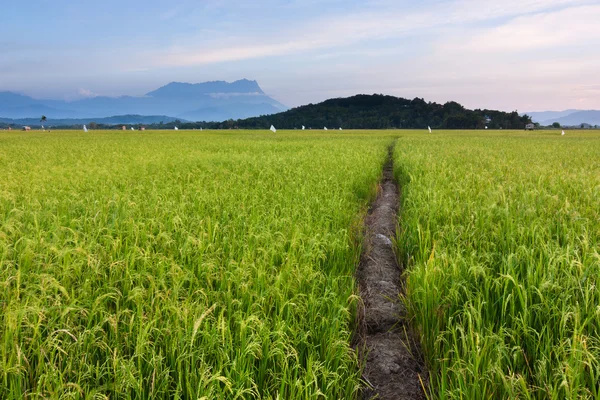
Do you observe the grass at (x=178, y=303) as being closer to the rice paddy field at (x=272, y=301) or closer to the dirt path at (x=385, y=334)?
the rice paddy field at (x=272, y=301)

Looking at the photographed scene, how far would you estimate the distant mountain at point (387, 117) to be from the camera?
105812mm

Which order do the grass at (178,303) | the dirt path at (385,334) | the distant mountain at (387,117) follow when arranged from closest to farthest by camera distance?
the grass at (178,303) → the dirt path at (385,334) → the distant mountain at (387,117)

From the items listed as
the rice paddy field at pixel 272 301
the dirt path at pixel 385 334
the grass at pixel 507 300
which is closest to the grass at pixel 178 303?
the rice paddy field at pixel 272 301

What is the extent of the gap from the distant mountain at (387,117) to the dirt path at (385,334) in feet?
352

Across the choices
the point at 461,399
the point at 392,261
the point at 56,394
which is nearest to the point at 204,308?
the point at 56,394

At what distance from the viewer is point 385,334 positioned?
11.9 feet

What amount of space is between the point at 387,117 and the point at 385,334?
120631 mm

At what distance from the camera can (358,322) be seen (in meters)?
3.61

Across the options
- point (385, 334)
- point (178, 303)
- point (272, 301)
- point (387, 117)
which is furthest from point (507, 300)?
point (387, 117)

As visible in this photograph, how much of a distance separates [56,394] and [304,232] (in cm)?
348

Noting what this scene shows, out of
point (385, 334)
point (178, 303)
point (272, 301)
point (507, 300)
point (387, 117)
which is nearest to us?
point (507, 300)

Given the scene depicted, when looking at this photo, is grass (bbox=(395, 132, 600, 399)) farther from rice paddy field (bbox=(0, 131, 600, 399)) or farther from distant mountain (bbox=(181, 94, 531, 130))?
distant mountain (bbox=(181, 94, 531, 130))

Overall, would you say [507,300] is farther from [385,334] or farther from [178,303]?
[178,303]

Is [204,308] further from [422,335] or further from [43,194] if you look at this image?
[43,194]
